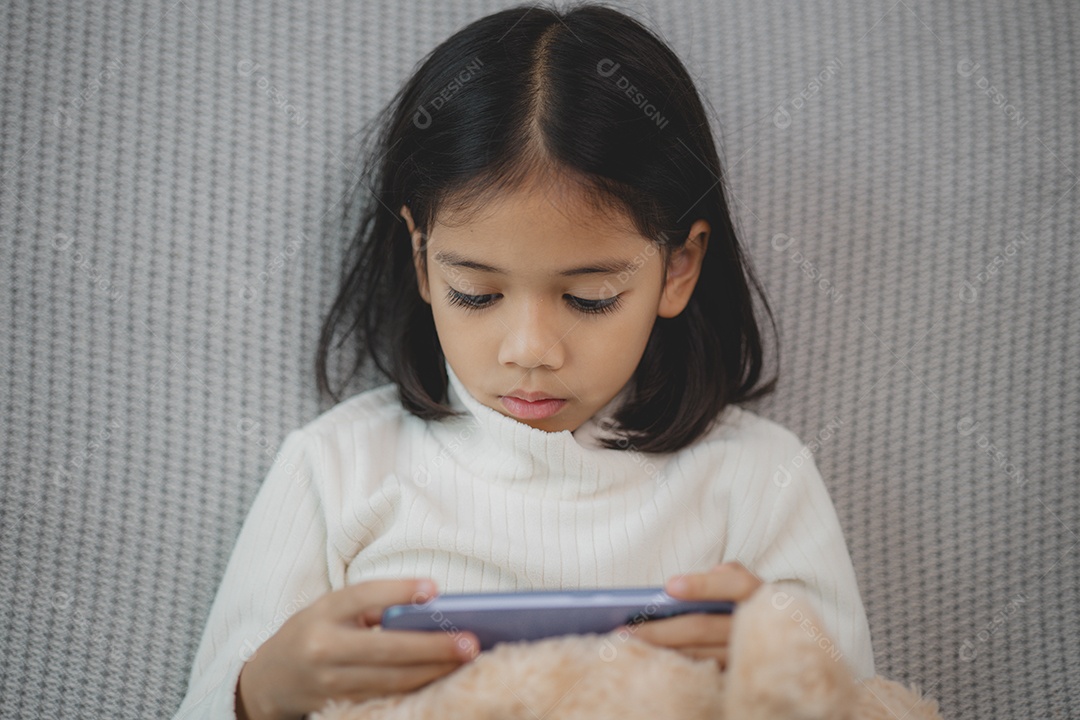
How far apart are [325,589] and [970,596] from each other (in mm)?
706

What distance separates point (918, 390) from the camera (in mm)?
1021

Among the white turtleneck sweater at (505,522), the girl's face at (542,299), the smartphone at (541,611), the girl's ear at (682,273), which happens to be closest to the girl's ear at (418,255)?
the girl's face at (542,299)

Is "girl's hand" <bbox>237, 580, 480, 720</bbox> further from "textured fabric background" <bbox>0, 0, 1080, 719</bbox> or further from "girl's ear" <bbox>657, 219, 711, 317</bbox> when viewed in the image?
"girl's ear" <bbox>657, 219, 711, 317</bbox>

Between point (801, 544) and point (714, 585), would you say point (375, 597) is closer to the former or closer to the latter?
point (714, 585)

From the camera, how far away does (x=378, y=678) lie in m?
0.70

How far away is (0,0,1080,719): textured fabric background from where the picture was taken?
0.92m

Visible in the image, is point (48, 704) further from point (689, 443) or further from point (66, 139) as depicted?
point (689, 443)

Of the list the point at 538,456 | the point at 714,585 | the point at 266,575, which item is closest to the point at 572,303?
the point at 538,456

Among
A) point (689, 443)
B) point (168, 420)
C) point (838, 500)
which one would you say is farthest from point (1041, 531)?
point (168, 420)

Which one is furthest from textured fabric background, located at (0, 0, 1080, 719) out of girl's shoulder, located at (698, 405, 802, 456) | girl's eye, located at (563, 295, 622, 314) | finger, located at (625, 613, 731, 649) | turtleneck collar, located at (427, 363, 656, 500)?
finger, located at (625, 613, 731, 649)

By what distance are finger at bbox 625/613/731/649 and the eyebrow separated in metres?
0.30

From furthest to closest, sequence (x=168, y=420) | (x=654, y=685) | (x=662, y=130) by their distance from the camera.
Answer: (x=168, y=420) → (x=662, y=130) → (x=654, y=685)

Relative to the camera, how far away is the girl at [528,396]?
78 centimetres

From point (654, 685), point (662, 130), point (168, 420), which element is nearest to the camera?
point (654, 685)
